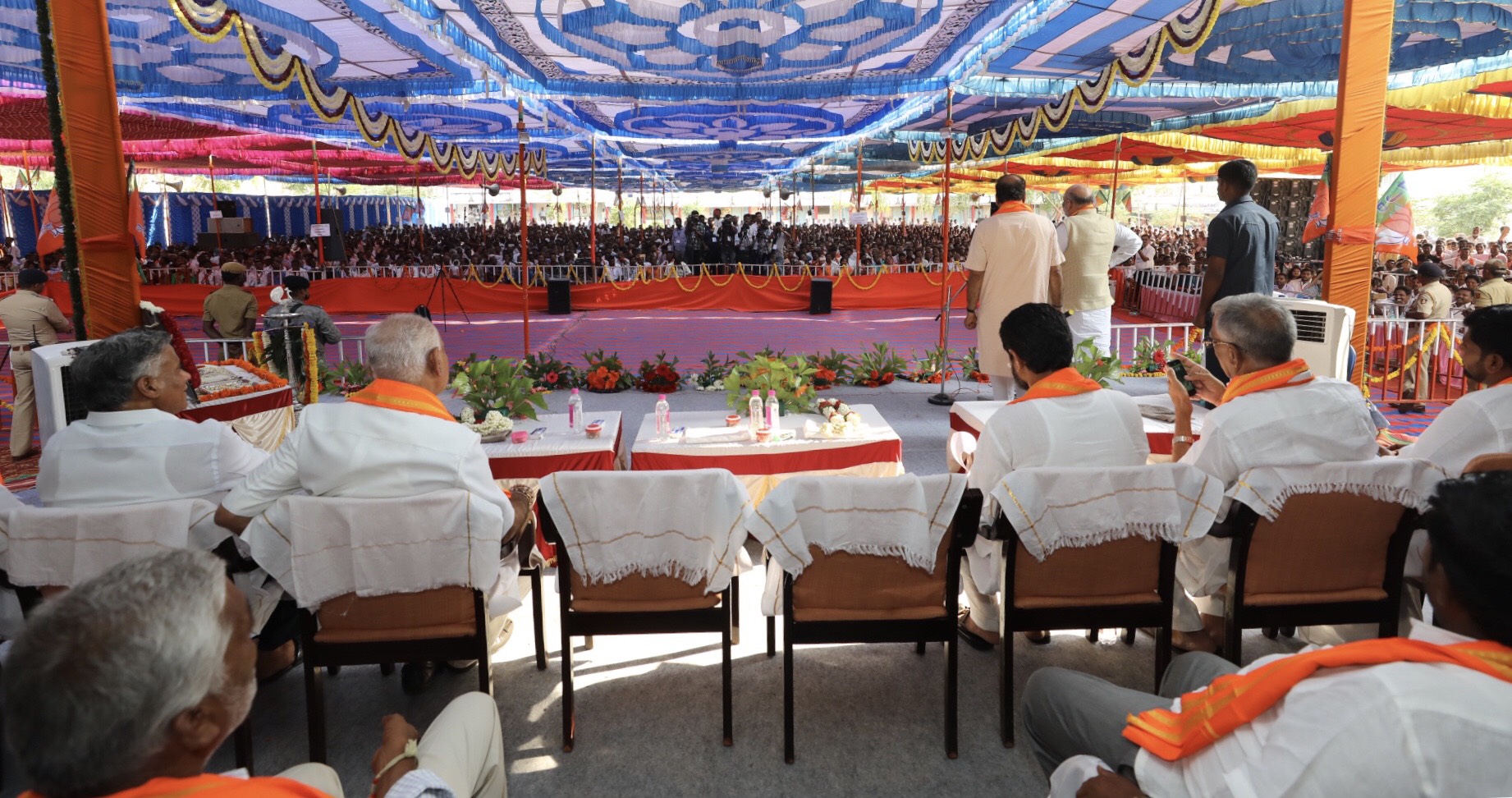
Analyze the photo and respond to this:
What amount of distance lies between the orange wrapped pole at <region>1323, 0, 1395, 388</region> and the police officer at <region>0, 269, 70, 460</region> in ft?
24.9

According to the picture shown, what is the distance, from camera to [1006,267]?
5785 mm

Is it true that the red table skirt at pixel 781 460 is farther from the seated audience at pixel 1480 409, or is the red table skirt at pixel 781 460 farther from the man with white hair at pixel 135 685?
the man with white hair at pixel 135 685

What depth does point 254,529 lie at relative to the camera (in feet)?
7.61

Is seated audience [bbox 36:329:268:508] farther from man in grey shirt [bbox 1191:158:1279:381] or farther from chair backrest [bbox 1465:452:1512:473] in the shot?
man in grey shirt [bbox 1191:158:1279:381]

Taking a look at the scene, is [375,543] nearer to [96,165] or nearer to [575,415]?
[575,415]

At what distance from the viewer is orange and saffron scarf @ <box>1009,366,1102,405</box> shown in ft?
8.89

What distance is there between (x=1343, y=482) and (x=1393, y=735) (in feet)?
4.78

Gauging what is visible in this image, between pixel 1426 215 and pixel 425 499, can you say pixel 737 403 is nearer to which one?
pixel 425 499

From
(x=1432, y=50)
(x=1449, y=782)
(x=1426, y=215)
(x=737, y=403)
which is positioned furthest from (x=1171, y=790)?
(x=1426, y=215)

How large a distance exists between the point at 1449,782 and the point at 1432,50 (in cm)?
999

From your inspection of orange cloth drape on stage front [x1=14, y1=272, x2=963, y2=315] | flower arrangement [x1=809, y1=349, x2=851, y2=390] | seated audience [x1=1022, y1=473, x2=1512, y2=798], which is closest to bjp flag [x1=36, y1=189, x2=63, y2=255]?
flower arrangement [x1=809, y1=349, x2=851, y2=390]


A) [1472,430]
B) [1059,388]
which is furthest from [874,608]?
[1472,430]

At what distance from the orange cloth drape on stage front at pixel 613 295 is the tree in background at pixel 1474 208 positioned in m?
24.9

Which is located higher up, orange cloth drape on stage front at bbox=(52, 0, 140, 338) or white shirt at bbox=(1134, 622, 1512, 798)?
orange cloth drape on stage front at bbox=(52, 0, 140, 338)
